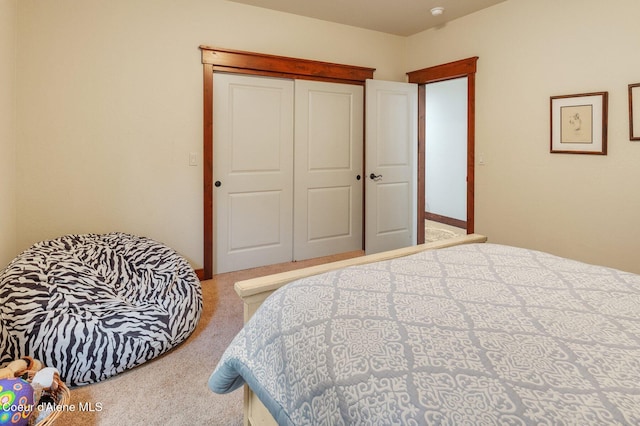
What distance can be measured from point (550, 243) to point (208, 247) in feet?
10.2

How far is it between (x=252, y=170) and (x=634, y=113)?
10.4 feet

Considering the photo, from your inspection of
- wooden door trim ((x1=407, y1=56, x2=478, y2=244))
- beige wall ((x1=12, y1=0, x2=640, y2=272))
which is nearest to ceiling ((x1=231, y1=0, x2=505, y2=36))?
beige wall ((x1=12, y1=0, x2=640, y2=272))

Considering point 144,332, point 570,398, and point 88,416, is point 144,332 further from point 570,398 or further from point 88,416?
point 570,398

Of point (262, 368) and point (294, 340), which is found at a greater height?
point (294, 340)

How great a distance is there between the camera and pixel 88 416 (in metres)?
1.67

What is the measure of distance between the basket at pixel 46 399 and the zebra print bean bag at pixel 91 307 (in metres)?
0.28

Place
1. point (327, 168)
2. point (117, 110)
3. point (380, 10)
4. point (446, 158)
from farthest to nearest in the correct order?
1. point (446, 158)
2. point (327, 168)
3. point (380, 10)
4. point (117, 110)

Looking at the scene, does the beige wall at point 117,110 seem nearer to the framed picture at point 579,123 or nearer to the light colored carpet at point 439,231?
the framed picture at point 579,123

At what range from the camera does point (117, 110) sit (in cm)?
313

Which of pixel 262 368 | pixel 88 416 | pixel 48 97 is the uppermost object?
pixel 48 97

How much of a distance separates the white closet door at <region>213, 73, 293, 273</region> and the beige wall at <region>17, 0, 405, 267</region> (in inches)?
9.0

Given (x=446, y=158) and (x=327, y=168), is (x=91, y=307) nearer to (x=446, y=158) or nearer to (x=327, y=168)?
(x=327, y=168)

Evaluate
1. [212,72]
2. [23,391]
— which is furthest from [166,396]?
[212,72]

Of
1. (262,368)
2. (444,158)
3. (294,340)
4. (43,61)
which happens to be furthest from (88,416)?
(444,158)
